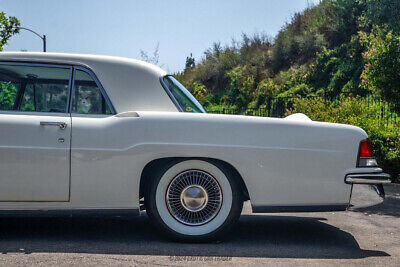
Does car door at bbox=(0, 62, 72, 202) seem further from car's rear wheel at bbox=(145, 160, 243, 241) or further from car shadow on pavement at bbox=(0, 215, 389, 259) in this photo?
car's rear wheel at bbox=(145, 160, 243, 241)

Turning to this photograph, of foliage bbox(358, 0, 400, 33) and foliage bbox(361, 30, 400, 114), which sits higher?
foliage bbox(358, 0, 400, 33)

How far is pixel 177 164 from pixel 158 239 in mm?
782

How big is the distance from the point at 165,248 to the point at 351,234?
207 cm

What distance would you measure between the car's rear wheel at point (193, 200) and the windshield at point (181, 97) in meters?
0.58

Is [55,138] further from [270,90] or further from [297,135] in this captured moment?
[270,90]

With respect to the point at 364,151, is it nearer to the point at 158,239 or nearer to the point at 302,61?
the point at 158,239

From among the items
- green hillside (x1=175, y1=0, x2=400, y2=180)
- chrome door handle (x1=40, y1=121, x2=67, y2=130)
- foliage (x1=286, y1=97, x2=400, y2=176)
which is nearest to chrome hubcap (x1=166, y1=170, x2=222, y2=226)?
chrome door handle (x1=40, y1=121, x2=67, y2=130)

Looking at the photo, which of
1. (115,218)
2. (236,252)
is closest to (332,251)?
(236,252)

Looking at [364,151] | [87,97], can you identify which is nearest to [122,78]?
[87,97]

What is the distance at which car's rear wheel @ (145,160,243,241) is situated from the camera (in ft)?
14.9

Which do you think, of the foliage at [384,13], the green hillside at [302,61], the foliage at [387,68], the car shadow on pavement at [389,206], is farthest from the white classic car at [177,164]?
the foliage at [384,13]

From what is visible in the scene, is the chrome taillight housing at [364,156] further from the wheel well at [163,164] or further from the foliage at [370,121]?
the foliage at [370,121]

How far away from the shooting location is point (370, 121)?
33.3 feet

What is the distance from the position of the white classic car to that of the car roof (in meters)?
0.10
